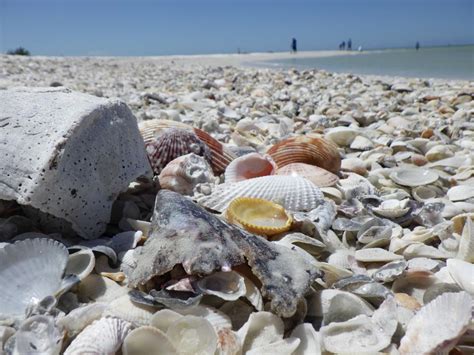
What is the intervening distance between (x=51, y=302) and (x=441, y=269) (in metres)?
1.53

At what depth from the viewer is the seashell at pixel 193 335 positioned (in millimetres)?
1469

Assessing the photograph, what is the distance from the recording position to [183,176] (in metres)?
2.88

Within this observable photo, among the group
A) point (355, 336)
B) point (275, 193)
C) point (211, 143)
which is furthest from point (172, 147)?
point (355, 336)

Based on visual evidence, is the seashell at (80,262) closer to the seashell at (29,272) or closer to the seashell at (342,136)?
the seashell at (29,272)

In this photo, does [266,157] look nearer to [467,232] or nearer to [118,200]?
[118,200]

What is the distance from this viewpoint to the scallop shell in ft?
8.62

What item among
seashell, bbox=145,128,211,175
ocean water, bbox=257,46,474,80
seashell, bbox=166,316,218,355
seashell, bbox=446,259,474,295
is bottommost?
ocean water, bbox=257,46,474,80

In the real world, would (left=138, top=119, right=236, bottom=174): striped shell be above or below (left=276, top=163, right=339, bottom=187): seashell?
above

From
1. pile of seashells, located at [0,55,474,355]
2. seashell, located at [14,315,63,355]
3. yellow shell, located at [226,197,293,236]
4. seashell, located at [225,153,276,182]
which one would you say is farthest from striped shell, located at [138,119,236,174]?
seashell, located at [14,315,63,355]

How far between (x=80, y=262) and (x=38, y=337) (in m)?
0.48

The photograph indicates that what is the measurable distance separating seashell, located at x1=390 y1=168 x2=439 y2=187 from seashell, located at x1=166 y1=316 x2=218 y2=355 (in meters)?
1.97

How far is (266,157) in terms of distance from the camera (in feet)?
10.7

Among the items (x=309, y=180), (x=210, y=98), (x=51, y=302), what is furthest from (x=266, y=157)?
(x=210, y=98)

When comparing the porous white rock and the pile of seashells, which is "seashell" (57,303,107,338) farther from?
the porous white rock
